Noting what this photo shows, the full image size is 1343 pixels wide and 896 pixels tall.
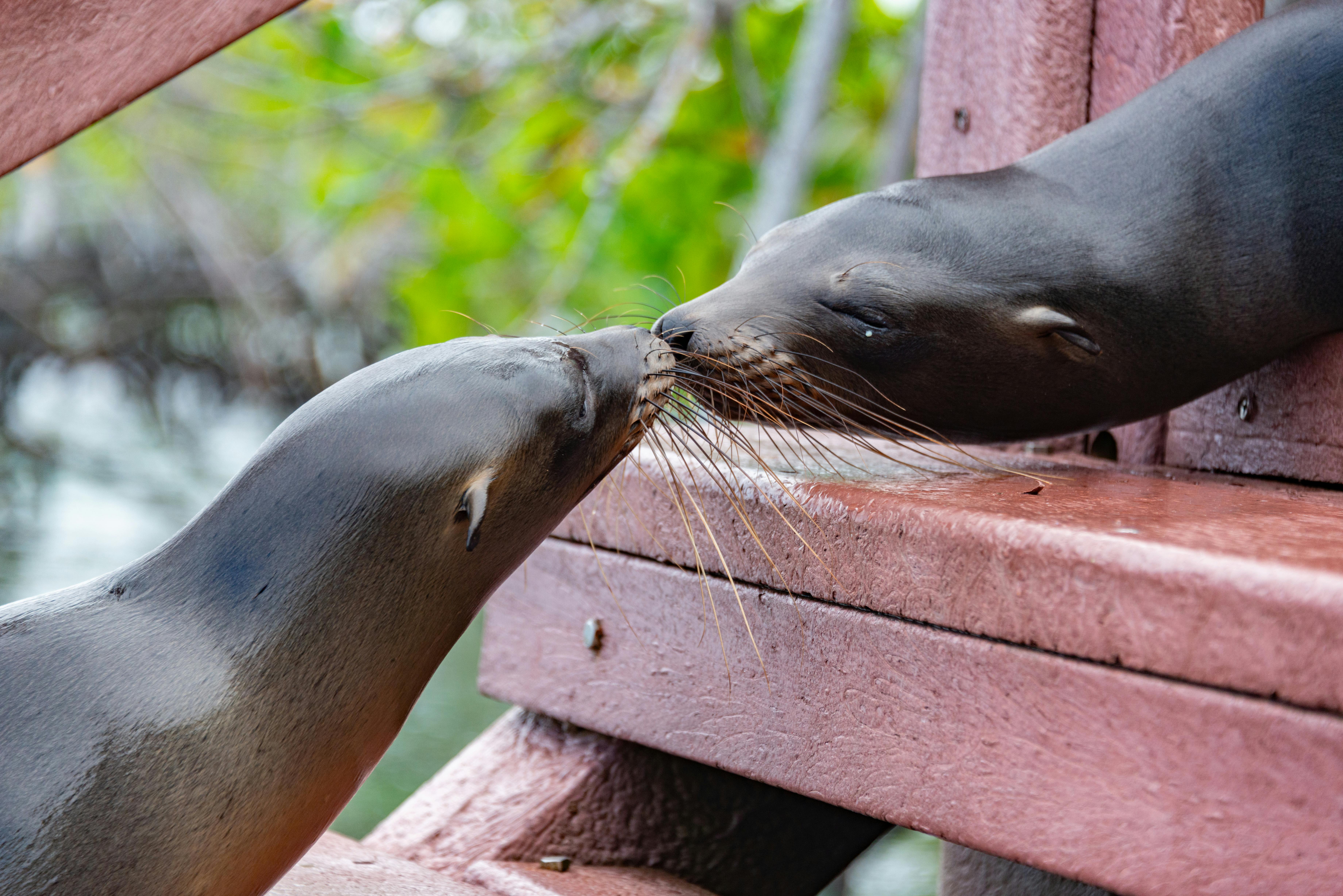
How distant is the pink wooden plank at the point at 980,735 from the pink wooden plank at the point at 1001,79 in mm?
1129

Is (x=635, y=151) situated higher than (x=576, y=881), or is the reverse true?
(x=635, y=151)

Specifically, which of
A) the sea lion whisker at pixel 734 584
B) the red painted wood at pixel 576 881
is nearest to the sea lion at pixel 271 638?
the sea lion whisker at pixel 734 584

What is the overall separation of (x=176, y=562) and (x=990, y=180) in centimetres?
127

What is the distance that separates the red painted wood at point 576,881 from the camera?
5.64 feet

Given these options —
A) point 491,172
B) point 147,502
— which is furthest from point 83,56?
point 147,502

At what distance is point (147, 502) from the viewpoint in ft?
39.7

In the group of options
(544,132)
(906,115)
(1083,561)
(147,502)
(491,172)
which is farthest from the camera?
(147,502)

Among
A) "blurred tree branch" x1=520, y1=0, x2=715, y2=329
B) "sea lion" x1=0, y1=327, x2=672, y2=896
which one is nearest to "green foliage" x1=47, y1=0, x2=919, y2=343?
"blurred tree branch" x1=520, y1=0, x2=715, y2=329

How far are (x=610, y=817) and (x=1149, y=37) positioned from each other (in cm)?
165

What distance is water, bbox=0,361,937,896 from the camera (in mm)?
6168

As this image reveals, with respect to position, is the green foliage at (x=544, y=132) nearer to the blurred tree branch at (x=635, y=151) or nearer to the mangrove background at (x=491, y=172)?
the mangrove background at (x=491, y=172)

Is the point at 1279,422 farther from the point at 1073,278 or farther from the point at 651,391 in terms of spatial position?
the point at 651,391

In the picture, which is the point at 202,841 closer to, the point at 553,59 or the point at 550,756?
the point at 550,756

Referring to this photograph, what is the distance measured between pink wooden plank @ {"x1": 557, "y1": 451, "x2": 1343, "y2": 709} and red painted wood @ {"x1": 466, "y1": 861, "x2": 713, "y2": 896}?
1.53 ft
